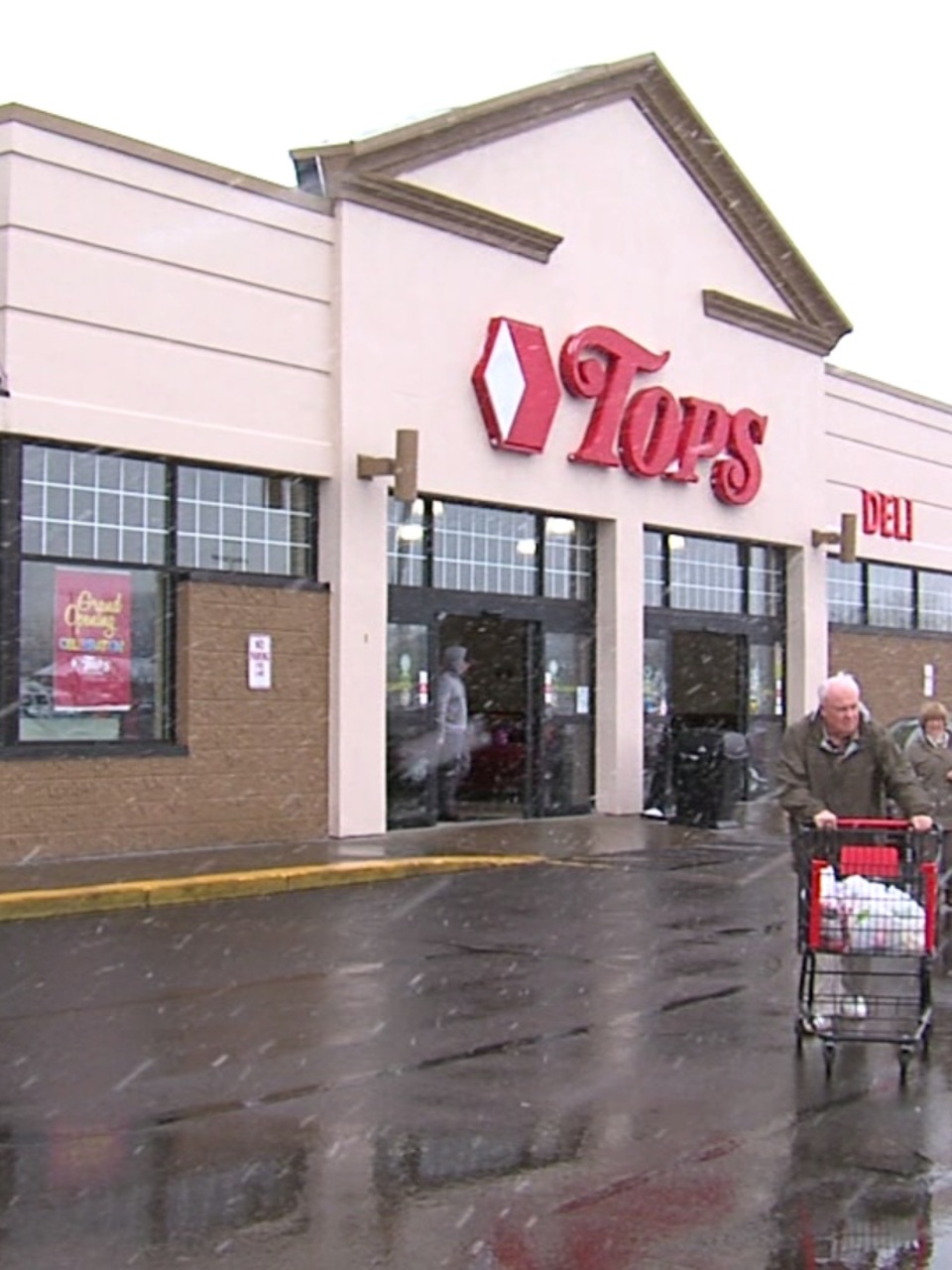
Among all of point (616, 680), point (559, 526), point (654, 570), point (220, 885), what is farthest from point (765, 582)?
point (220, 885)

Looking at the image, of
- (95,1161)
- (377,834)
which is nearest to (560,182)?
(377,834)

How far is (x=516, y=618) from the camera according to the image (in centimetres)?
2034

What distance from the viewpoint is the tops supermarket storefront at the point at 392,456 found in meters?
15.6

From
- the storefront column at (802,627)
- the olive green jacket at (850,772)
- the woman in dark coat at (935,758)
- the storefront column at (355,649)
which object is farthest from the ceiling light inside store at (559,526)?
the olive green jacket at (850,772)

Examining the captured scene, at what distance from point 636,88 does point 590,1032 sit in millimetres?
16070

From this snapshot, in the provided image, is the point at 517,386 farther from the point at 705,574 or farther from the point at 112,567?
the point at 112,567

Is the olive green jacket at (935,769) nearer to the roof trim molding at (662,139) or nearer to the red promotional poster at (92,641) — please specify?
the red promotional poster at (92,641)

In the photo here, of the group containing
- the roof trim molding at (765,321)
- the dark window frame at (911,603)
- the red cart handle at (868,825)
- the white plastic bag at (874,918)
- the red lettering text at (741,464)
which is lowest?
the white plastic bag at (874,918)

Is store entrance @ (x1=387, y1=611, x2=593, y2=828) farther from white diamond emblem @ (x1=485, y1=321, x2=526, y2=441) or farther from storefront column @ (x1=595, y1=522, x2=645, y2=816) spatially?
white diamond emblem @ (x1=485, y1=321, x2=526, y2=441)

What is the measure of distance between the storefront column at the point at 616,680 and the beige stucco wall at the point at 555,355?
0.02 m

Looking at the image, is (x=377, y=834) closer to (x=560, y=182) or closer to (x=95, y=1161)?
(x=560, y=182)

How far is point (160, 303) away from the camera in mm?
16250

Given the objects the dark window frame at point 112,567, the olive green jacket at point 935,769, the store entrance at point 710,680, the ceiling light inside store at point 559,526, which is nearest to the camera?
the olive green jacket at point 935,769

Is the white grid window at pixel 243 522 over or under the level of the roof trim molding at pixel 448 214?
under
